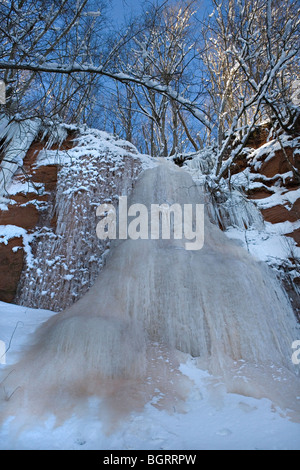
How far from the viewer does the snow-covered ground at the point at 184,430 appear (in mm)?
1728

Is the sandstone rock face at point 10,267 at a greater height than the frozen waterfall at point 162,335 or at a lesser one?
greater

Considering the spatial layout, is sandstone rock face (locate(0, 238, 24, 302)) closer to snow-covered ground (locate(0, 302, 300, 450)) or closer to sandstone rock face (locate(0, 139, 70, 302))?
sandstone rock face (locate(0, 139, 70, 302))

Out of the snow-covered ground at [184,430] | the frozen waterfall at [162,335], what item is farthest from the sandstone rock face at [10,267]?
the snow-covered ground at [184,430]

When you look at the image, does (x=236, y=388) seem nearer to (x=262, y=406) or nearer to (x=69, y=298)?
(x=262, y=406)

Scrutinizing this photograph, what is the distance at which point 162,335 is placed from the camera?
3.26 metres

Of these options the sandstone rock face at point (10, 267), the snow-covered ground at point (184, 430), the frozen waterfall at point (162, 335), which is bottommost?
the snow-covered ground at point (184, 430)

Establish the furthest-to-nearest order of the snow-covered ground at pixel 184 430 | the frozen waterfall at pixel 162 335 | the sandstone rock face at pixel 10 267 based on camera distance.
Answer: the sandstone rock face at pixel 10 267
the frozen waterfall at pixel 162 335
the snow-covered ground at pixel 184 430

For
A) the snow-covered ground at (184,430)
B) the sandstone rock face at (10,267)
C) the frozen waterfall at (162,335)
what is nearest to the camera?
the snow-covered ground at (184,430)

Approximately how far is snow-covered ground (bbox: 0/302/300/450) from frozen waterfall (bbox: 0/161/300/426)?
0.50 ft

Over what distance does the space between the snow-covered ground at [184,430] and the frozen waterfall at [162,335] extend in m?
0.15

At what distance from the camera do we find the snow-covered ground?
1.73 m

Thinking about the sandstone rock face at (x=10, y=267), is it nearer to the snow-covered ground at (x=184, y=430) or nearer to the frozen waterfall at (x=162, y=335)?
the frozen waterfall at (x=162, y=335)

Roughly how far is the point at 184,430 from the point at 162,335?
1382 millimetres
